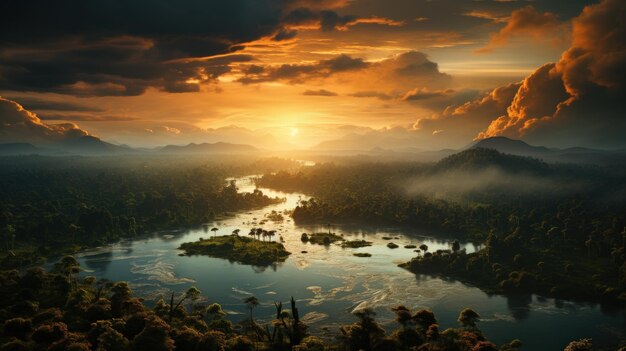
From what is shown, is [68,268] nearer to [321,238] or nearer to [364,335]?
[364,335]

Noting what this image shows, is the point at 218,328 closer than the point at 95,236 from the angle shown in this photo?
Yes

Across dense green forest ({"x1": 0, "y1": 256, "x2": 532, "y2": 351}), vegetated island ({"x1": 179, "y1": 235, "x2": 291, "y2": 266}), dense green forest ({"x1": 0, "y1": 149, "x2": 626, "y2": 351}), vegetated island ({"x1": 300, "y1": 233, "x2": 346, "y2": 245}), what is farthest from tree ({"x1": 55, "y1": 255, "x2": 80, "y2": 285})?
vegetated island ({"x1": 300, "y1": 233, "x2": 346, "y2": 245})

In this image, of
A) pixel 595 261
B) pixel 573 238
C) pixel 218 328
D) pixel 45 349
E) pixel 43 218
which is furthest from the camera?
pixel 43 218

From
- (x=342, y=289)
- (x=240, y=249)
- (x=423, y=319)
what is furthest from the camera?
(x=240, y=249)

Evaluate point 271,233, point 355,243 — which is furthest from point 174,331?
point 355,243

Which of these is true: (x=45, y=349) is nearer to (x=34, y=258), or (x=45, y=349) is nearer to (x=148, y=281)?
(x=148, y=281)

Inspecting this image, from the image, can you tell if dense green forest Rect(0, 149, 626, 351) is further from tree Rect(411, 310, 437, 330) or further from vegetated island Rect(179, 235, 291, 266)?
vegetated island Rect(179, 235, 291, 266)

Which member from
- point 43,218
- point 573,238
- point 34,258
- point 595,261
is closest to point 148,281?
point 34,258
